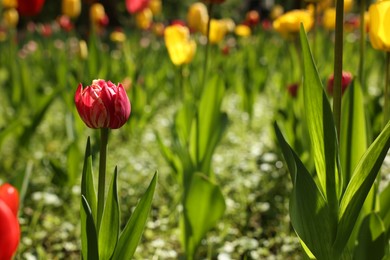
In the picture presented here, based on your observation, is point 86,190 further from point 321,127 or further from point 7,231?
point 321,127

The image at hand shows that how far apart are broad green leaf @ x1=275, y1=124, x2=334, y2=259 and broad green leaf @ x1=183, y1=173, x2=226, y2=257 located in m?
0.42

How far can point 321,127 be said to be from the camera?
3.27ft

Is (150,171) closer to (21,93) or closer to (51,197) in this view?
(51,197)

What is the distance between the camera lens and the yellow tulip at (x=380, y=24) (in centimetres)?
109

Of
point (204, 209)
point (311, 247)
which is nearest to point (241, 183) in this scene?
point (204, 209)

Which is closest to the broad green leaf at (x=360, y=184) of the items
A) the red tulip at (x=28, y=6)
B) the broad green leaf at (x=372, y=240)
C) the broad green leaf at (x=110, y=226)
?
the broad green leaf at (x=372, y=240)

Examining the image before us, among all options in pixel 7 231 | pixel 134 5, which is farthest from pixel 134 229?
pixel 134 5

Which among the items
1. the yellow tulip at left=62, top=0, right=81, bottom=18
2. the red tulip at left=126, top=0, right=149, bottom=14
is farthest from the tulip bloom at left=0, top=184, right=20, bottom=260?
the yellow tulip at left=62, top=0, right=81, bottom=18

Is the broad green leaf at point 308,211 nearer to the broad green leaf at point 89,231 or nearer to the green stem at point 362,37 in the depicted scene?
the broad green leaf at point 89,231

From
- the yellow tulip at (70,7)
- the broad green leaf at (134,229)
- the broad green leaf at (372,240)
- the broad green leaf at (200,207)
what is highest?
the yellow tulip at (70,7)

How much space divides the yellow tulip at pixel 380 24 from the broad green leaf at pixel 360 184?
13.2 inches

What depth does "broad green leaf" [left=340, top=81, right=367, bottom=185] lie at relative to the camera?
1.21m

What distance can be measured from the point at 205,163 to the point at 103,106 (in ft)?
2.53

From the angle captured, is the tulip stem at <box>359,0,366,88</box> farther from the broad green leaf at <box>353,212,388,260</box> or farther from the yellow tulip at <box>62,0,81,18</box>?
the yellow tulip at <box>62,0,81,18</box>
